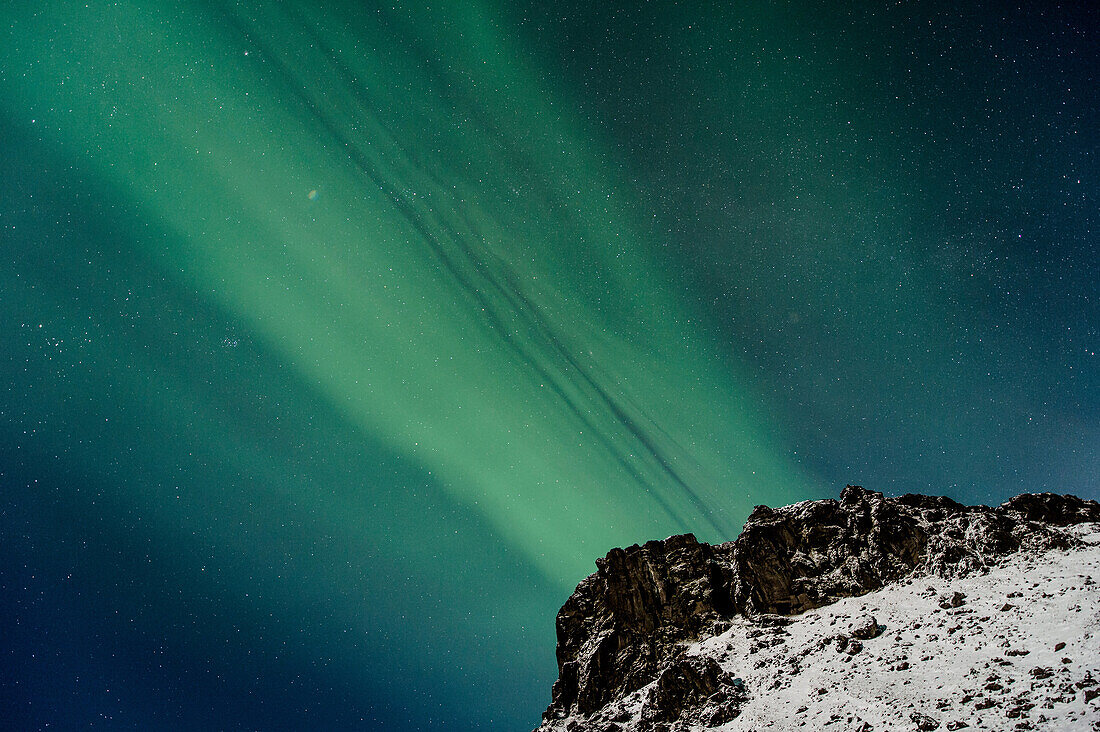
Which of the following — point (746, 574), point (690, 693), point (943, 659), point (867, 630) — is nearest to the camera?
point (943, 659)

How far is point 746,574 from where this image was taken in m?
77.2

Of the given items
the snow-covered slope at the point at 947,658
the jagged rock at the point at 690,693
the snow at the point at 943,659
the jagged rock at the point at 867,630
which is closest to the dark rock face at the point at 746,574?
the jagged rock at the point at 690,693

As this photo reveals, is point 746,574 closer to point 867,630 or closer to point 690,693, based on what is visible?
point 867,630

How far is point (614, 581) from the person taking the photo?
8681 cm

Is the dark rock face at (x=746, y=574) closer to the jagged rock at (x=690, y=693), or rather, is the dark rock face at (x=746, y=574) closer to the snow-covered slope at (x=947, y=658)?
the jagged rock at (x=690, y=693)

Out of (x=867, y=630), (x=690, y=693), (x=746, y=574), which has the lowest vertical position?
(x=690, y=693)

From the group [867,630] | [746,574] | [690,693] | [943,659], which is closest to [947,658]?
[943,659]

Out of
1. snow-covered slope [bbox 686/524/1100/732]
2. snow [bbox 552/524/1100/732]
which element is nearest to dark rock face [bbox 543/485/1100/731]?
snow [bbox 552/524/1100/732]

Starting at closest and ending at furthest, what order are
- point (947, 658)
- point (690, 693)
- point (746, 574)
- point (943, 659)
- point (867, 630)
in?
point (947, 658), point (943, 659), point (867, 630), point (690, 693), point (746, 574)

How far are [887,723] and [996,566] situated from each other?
30.1m

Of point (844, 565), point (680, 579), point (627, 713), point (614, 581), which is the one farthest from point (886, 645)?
point (614, 581)

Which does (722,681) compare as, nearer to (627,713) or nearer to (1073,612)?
(627,713)

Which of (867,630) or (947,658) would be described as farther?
(867,630)

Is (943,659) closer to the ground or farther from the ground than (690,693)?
farther from the ground
